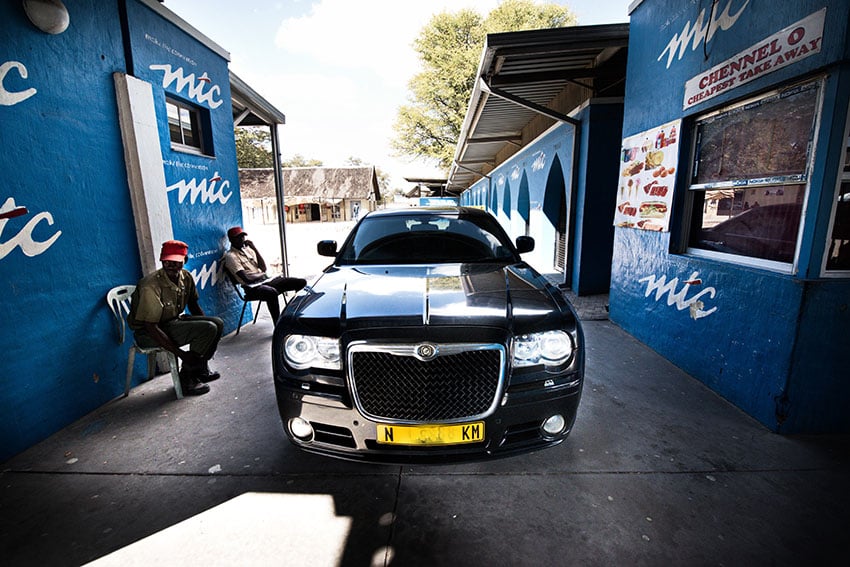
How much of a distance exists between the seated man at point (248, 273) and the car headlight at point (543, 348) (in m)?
4.05

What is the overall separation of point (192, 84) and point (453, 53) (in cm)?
2508

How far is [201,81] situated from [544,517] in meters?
5.81

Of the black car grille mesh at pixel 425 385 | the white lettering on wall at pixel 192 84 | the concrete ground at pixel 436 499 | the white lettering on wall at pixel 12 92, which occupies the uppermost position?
the white lettering on wall at pixel 192 84

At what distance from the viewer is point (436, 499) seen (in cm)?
217

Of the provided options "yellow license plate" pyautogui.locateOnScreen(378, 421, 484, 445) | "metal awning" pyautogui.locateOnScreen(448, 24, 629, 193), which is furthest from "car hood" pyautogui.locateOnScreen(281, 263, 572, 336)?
"metal awning" pyautogui.locateOnScreen(448, 24, 629, 193)

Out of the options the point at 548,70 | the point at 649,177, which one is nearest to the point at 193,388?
the point at 649,177

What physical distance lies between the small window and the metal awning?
3.91 m

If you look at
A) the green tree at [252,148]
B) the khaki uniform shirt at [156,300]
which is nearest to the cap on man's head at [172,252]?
the khaki uniform shirt at [156,300]

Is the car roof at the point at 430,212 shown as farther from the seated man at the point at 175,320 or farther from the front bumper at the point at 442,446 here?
the front bumper at the point at 442,446

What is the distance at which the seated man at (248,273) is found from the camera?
5020mm

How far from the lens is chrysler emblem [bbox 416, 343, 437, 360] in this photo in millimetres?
1859

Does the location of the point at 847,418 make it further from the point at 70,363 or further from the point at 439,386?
the point at 70,363

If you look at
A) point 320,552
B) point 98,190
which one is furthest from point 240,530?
point 98,190

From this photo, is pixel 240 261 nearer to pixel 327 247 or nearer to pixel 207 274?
pixel 207 274
